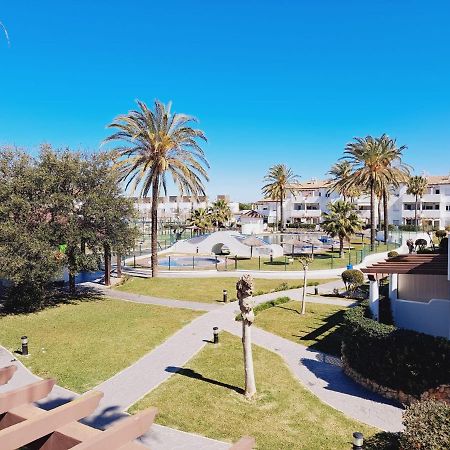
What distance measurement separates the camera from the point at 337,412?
1102cm

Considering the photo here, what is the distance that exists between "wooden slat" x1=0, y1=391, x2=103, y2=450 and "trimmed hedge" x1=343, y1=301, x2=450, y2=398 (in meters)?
10.4

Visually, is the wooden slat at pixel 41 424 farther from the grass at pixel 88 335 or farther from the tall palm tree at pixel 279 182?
the tall palm tree at pixel 279 182

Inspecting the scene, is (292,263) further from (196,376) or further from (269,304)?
(196,376)

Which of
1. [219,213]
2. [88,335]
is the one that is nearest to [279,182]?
Result: [219,213]

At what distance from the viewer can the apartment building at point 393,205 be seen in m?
73.6

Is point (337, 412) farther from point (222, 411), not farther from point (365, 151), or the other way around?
point (365, 151)

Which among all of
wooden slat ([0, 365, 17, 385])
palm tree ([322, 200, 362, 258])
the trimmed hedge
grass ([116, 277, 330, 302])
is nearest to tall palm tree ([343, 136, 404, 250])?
palm tree ([322, 200, 362, 258])

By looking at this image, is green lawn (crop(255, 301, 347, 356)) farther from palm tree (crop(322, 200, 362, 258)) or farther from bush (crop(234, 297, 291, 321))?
palm tree (crop(322, 200, 362, 258))

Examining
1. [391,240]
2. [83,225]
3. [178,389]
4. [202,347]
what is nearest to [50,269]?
[83,225]

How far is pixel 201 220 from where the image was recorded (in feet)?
201

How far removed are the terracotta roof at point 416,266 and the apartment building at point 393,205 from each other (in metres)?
49.3

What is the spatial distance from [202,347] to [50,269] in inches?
385

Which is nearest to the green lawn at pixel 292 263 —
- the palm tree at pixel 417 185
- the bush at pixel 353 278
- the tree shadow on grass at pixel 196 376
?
the bush at pixel 353 278

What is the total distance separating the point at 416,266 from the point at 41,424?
14.5m
